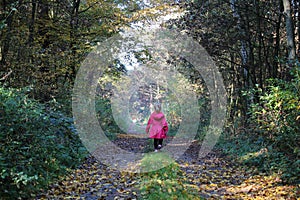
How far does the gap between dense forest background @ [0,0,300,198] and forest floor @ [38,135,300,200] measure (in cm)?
28

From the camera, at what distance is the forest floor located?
5291mm

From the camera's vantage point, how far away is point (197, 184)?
20.5ft

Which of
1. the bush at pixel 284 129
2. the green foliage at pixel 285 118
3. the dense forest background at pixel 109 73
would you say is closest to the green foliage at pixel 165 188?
the dense forest background at pixel 109 73

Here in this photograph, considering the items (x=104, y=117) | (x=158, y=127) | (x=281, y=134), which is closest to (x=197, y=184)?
(x=281, y=134)

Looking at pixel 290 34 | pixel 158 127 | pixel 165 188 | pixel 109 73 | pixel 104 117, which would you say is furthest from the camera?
pixel 104 117

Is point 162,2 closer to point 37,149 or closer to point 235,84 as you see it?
point 235,84

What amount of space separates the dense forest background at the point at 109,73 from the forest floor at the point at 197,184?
279 millimetres

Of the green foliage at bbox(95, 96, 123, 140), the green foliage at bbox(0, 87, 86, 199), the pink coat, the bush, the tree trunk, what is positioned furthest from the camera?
the green foliage at bbox(95, 96, 123, 140)

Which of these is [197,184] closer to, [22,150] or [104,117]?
[22,150]

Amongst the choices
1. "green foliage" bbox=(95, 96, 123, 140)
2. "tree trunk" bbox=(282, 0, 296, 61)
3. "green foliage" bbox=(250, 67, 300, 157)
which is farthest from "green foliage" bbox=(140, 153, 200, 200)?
"green foliage" bbox=(95, 96, 123, 140)

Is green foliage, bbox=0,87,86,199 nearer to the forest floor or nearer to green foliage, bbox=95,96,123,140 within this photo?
the forest floor

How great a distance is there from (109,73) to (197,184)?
11454 millimetres

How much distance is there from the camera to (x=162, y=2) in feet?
54.3

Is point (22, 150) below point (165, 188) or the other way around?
the other way around
